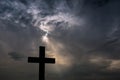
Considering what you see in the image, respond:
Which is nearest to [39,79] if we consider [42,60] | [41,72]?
[41,72]

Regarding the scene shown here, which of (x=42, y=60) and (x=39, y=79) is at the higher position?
(x=42, y=60)

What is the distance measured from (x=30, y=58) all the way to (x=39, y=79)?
1906 mm

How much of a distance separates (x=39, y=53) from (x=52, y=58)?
1325mm

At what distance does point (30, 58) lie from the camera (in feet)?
57.9

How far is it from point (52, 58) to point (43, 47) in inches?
57.9

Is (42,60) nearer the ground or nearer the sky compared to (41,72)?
nearer the sky

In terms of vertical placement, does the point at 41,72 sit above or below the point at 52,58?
below

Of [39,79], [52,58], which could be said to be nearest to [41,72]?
[39,79]

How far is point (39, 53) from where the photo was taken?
713 inches

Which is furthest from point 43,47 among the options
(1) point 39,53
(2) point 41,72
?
(2) point 41,72

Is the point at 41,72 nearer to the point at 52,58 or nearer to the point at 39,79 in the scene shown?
the point at 39,79

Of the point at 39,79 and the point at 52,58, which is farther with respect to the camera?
the point at 52,58

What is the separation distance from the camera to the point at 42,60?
1812 centimetres

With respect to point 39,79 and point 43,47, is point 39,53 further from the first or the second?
point 39,79
